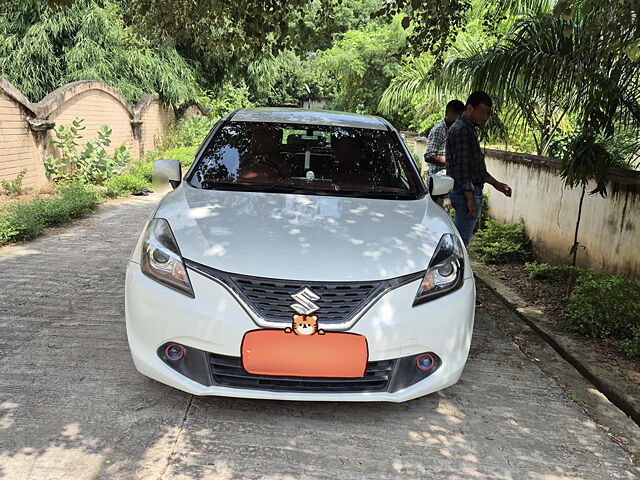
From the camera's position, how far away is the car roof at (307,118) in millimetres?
4367

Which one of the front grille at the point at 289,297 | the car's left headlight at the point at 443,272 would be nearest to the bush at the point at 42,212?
the front grille at the point at 289,297

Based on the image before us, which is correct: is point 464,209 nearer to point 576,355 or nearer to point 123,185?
point 576,355

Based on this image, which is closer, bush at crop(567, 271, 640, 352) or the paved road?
the paved road

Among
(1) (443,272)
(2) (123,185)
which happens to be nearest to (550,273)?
(1) (443,272)

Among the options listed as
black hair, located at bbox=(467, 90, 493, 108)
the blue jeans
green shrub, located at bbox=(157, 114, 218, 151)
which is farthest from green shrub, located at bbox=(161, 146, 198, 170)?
black hair, located at bbox=(467, 90, 493, 108)

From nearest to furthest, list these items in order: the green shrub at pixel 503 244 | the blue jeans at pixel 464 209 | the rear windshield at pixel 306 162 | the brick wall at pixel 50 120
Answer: the rear windshield at pixel 306 162 → the blue jeans at pixel 464 209 → the green shrub at pixel 503 244 → the brick wall at pixel 50 120

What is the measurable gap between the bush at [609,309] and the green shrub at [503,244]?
203cm

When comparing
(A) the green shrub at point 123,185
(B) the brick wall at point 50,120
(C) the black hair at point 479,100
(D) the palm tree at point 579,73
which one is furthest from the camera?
(A) the green shrub at point 123,185

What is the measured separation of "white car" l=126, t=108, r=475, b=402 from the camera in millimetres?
2682

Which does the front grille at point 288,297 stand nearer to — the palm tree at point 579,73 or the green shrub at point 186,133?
the palm tree at point 579,73

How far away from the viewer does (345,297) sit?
8.94ft

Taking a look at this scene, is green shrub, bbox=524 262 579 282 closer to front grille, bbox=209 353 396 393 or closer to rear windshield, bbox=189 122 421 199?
rear windshield, bbox=189 122 421 199

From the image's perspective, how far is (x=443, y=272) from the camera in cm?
298

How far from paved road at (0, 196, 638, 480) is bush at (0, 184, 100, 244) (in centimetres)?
298
